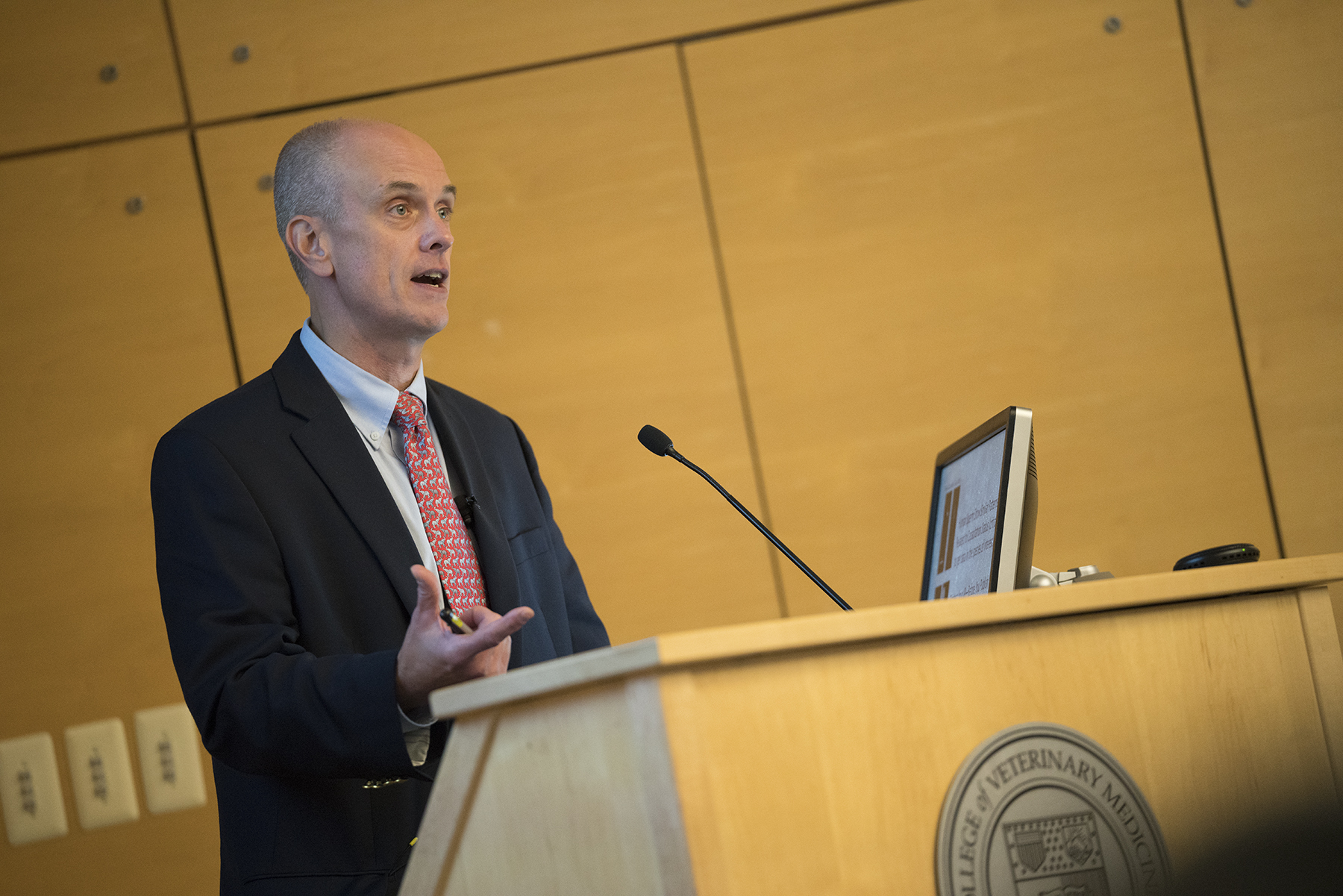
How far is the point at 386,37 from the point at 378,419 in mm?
1402

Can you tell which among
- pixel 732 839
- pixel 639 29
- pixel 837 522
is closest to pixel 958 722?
pixel 732 839

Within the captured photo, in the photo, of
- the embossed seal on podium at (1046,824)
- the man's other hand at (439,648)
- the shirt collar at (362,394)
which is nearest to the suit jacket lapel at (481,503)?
the shirt collar at (362,394)

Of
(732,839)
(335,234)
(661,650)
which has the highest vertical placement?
(335,234)

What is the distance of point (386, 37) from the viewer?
281 centimetres

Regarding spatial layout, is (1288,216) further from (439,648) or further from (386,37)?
(439,648)

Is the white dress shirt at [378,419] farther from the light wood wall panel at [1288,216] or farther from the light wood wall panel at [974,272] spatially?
the light wood wall panel at [1288,216]

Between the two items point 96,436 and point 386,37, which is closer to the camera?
point 96,436

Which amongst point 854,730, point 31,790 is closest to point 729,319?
point 31,790

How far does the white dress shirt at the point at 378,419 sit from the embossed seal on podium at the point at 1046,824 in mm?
983

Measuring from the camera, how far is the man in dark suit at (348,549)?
1312 millimetres

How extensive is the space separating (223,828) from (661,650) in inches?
38.3

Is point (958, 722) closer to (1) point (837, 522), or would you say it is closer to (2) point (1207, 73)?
(1) point (837, 522)

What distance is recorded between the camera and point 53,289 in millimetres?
2727

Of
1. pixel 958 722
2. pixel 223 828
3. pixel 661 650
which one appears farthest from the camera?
pixel 223 828
